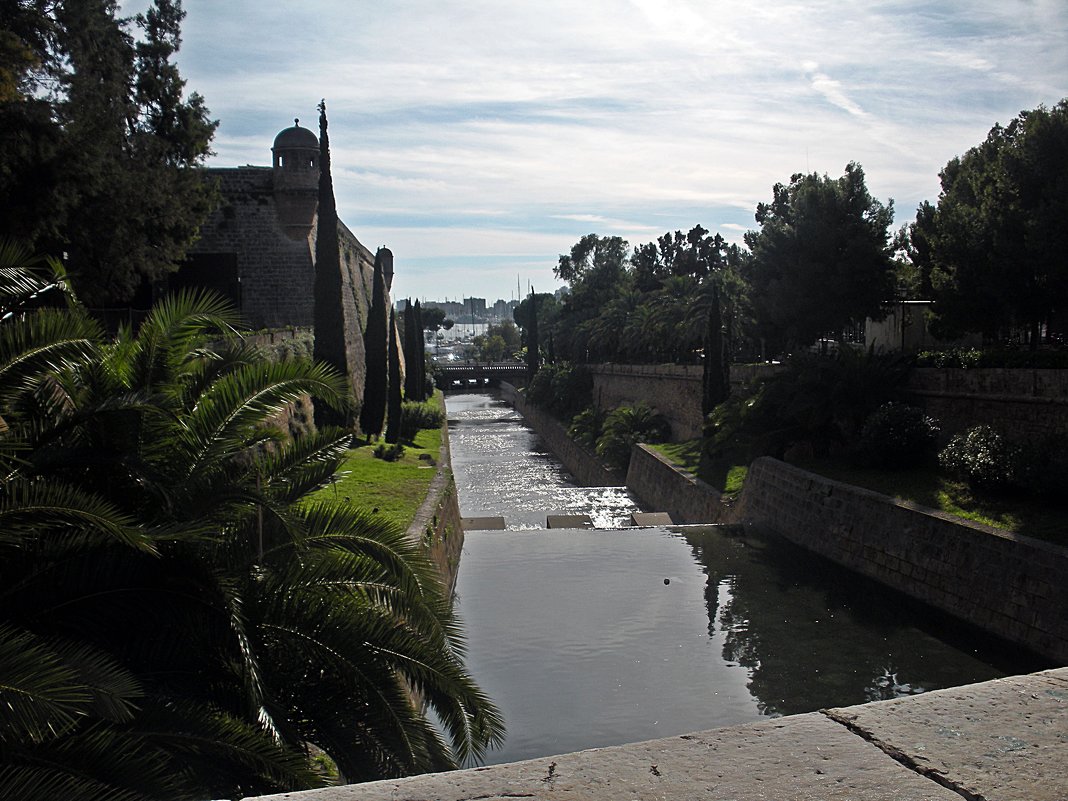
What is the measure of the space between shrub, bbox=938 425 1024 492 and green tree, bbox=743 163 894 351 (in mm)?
11070

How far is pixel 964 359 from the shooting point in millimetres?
19281

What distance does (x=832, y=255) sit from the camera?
88.0 ft

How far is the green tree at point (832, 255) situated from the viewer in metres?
26.5

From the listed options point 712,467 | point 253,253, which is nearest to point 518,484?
point 712,467

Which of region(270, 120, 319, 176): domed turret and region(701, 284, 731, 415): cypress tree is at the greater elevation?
region(270, 120, 319, 176): domed turret

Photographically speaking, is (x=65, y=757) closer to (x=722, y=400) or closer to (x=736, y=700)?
(x=736, y=700)

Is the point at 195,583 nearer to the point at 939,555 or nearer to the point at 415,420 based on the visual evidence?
the point at 939,555

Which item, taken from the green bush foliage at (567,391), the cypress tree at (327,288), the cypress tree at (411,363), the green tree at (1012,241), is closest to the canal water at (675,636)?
the cypress tree at (327,288)

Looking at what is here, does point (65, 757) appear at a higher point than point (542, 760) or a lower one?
lower

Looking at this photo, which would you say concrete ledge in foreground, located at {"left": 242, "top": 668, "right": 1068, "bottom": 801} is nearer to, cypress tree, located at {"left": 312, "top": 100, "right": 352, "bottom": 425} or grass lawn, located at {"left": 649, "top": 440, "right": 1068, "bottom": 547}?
grass lawn, located at {"left": 649, "top": 440, "right": 1068, "bottom": 547}

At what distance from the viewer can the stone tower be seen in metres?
29.6

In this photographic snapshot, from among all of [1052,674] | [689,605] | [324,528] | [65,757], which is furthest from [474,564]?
[1052,674]

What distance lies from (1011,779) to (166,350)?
5580 mm

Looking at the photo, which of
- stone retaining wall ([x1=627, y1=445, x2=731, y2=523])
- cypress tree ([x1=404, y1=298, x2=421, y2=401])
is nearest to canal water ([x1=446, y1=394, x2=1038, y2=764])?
stone retaining wall ([x1=627, y1=445, x2=731, y2=523])
